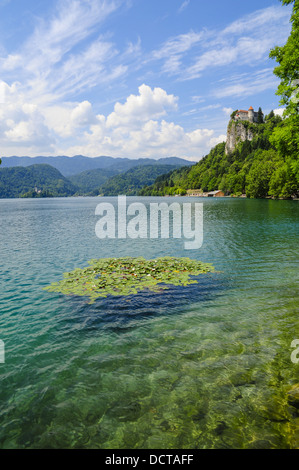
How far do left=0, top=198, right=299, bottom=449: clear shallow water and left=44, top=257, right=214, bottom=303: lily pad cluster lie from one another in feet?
3.45

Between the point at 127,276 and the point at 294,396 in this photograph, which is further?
the point at 127,276

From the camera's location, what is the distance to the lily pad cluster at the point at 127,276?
54.1 ft

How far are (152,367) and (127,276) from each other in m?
10.2

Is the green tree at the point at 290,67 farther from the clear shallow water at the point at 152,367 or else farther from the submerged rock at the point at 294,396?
the submerged rock at the point at 294,396

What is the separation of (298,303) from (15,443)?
13.7 meters

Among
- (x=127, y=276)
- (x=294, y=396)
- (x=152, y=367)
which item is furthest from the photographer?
(x=127, y=276)

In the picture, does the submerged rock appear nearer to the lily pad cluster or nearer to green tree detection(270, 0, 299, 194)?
the lily pad cluster

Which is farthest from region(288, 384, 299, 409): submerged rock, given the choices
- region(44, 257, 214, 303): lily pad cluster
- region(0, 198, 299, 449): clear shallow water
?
region(44, 257, 214, 303): lily pad cluster

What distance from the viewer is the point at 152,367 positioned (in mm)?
8875

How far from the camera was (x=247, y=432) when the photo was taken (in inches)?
243

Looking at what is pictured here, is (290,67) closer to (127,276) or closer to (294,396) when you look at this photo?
→ (127,276)

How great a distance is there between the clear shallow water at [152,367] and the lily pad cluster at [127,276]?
1.05 m

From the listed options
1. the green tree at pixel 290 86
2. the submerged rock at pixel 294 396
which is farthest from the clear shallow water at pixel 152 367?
the green tree at pixel 290 86

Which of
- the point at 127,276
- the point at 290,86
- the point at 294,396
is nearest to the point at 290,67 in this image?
the point at 290,86
